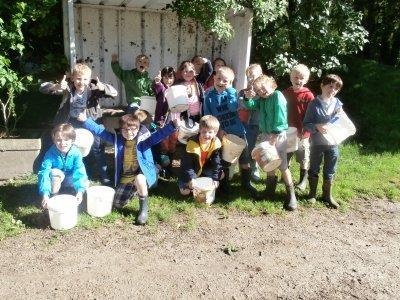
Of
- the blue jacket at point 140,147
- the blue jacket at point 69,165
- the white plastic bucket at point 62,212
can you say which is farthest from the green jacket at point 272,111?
the white plastic bucket at point 62,212

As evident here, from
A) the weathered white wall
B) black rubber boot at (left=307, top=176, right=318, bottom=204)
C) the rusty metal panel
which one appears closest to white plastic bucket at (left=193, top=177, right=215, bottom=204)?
black rubber boot at (left=307, top=176, right=318, bottom=204)

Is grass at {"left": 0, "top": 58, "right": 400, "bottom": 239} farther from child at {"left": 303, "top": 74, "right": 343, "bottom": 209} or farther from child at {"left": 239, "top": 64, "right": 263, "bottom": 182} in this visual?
child at {"left": 239, "top": 64, "right": 263, "bottom": 182}

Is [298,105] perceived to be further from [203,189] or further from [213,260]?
[213,260]

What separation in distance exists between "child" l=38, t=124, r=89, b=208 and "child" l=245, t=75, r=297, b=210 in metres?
1.97

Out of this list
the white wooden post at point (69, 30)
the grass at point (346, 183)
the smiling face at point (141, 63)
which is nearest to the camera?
the grass at point (346, 183)

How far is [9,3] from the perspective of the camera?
5426 millimetres

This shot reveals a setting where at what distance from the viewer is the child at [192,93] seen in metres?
5.62

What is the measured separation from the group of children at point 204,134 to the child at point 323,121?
1cm

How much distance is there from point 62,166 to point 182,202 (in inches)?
53.6

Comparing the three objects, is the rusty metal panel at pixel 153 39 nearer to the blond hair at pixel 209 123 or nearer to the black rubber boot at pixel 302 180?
the blond hair at pixel 209 123

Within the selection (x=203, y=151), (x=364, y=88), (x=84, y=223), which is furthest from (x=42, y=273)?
(x=364, y=88)

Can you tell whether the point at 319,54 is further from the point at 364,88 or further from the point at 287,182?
the point at 287,182

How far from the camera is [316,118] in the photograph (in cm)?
496

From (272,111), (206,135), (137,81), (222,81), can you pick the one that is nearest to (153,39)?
(137,81)
